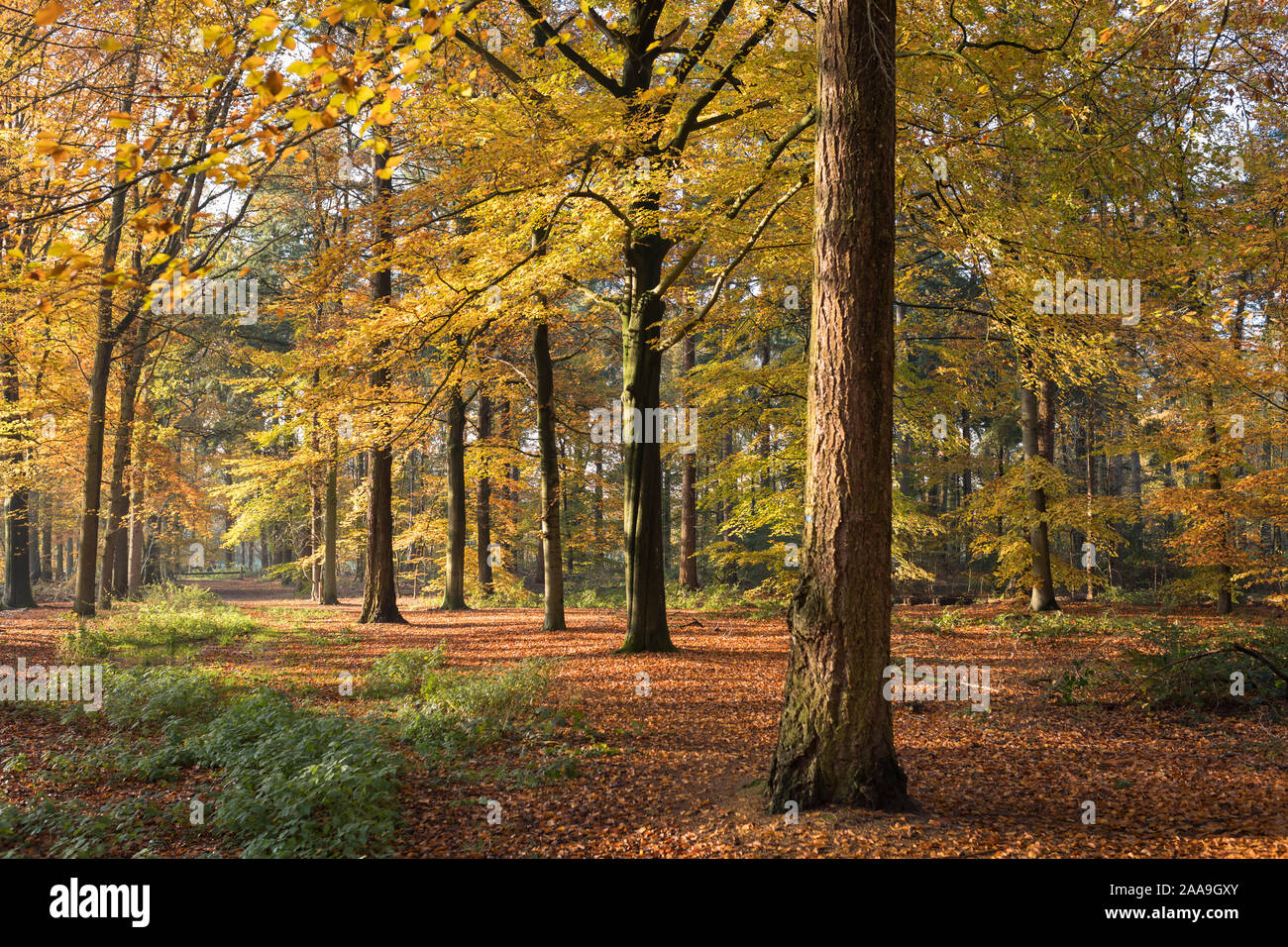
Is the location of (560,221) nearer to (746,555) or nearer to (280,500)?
(746,555)

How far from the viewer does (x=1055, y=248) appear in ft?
27.1

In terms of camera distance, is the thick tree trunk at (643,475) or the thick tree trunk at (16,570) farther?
the thick tree trunk at (16,570)

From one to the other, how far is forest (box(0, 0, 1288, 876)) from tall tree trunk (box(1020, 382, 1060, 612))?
0.35 feet

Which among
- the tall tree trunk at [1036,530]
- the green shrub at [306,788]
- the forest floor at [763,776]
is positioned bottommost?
the forest floor at [763,776]

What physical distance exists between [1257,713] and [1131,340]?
8.40m

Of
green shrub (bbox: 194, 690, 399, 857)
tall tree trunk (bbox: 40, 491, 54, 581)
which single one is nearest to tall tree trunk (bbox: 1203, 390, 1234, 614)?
green shrub (bbox: 194, 690, 399, 857)

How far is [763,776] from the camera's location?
5121mm

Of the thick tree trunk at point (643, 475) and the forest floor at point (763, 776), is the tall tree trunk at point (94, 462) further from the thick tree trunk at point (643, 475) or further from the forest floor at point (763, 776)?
the thick tree trunk at point (643, 475)

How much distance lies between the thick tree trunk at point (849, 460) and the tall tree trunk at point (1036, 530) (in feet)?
37.0

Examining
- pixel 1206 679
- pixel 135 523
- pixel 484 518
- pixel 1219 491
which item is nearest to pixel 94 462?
pixel 135 523

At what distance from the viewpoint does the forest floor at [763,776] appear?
4.07 meters

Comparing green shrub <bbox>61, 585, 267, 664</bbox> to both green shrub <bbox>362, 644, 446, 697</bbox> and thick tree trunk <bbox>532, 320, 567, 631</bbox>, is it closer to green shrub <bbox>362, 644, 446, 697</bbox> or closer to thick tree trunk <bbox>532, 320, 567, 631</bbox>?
green shrub <bbox>362, 644, 446, 697</bbox>

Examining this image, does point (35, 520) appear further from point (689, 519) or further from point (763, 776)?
point (763, 776)

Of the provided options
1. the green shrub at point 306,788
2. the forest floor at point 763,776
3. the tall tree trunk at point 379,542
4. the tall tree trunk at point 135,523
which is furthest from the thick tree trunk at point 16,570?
the green shrub at point 306,788
